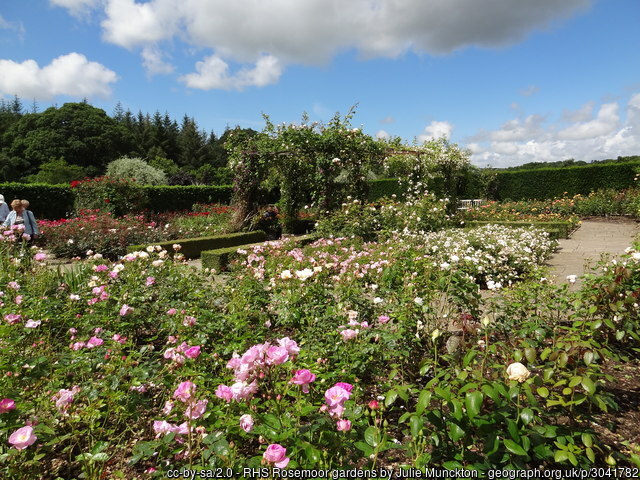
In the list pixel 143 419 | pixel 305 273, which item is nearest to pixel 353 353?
pixel 305 273

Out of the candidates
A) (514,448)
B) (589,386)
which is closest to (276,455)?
(514,448)

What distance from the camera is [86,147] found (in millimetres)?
38156

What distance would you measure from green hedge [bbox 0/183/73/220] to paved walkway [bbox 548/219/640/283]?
13.9 metres

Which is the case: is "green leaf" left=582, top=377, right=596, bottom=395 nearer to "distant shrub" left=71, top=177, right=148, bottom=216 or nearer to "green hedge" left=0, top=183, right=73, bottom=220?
"distant shrub" left=71, top=177, right=148, bottom=216

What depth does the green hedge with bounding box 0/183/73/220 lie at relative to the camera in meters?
12.8

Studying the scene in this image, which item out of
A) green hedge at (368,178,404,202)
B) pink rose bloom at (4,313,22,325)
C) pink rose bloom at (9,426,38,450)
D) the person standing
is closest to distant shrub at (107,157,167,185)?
green hedge at (368,178,404,202)

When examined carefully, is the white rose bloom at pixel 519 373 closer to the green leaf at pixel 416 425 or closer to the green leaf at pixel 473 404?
the green leaf at pixel 473 404

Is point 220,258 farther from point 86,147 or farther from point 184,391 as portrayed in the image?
point 86,147

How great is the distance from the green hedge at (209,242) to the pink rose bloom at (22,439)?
21.7 feet

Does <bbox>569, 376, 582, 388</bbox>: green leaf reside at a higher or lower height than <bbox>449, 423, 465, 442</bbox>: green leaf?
higher

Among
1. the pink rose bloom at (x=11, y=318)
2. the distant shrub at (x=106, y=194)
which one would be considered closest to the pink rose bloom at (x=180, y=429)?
the pink rose bloom at (x=11, y=318)

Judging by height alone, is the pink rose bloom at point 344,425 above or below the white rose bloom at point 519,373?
below

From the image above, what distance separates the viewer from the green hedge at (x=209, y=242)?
27.3 ft

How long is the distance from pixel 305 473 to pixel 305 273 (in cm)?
141
